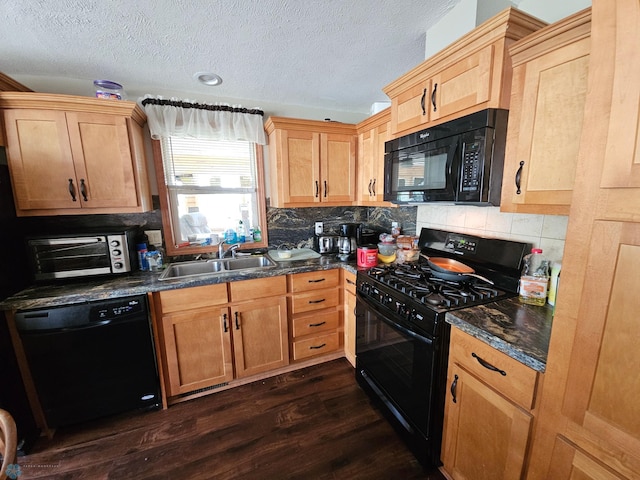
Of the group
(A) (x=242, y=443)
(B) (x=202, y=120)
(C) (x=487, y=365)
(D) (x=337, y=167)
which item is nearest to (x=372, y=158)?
(D) (x=337, y=167)

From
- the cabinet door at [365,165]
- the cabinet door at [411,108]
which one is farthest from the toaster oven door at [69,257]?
the cabinet door at [411,108]

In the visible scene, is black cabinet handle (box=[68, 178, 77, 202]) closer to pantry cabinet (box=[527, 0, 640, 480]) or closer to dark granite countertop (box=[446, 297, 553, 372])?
dark granite countertop (box=[446, 297, 553, 372])

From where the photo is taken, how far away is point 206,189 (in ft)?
7.84

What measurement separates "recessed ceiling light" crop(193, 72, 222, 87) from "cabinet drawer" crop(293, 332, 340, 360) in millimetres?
2234

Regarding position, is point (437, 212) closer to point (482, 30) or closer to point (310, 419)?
point (482, 30)

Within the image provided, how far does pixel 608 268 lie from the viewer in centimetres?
68

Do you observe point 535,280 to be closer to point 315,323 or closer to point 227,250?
point 315,323

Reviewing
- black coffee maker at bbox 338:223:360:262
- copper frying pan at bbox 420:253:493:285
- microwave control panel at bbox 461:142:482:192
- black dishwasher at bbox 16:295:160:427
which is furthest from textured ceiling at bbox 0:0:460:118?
black dishwasher at bbox 16:295:160:427

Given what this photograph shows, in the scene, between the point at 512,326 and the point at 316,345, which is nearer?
the point at 512,326

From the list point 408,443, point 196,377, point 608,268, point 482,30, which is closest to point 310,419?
point 408,443

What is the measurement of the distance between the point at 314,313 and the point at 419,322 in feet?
3.55

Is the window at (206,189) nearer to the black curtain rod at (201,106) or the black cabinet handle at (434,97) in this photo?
the black curtain rod at (201,106)

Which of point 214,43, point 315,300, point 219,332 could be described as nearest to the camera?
point 214,43

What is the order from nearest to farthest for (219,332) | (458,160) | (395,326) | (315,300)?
(458,160), (395,326), (219,332), (315,300)
